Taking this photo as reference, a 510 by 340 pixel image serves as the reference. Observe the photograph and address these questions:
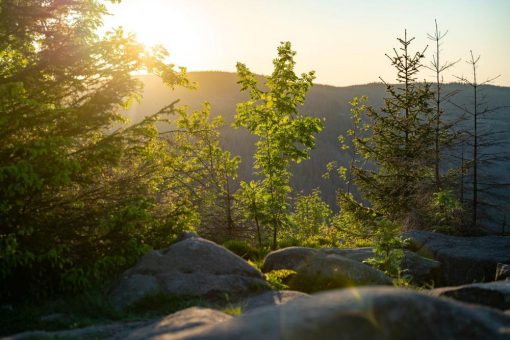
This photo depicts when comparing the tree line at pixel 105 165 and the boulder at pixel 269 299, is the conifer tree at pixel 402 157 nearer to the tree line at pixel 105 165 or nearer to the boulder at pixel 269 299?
the tree line at pixel 105 165

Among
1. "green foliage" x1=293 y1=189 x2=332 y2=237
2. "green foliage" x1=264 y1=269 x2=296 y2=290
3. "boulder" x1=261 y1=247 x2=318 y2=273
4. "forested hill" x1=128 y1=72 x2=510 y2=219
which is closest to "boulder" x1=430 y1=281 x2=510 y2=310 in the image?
"green foliage" x1=264 y1=269 x2=296 y2=290

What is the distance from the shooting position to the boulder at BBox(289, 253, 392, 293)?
8531mm

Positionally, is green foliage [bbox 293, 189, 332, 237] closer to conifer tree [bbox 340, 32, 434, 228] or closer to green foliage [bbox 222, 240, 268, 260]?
conifer tree [bbox 340, 32, 434, 228]

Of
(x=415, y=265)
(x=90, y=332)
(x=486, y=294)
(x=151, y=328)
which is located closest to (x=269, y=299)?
(x=151, y=328)

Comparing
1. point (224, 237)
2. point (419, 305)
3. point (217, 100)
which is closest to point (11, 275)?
point (419, 305)

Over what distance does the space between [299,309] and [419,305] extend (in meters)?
0.80

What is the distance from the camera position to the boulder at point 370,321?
3145 millimetres

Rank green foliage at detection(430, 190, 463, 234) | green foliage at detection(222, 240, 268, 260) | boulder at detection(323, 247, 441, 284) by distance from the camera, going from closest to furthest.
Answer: boulder at detection(323, 247, 441, 284) → green foliage at detection(222, 240, 268, 260) → green foliage at detection(430, 190, 463, 234)

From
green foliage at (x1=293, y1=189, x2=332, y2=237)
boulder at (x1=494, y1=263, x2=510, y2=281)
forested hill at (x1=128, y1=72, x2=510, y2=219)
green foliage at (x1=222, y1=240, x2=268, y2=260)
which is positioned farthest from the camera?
forested hill at (x1=128, y1=72, x2=510, y2=219)

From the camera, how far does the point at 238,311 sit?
5664 millimetres

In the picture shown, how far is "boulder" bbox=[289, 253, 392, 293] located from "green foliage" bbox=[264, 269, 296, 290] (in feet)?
0.48

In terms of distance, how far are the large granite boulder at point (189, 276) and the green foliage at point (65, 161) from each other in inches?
24.4

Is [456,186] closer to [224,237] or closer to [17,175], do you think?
[224,237]

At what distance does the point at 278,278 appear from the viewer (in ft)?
28.3
